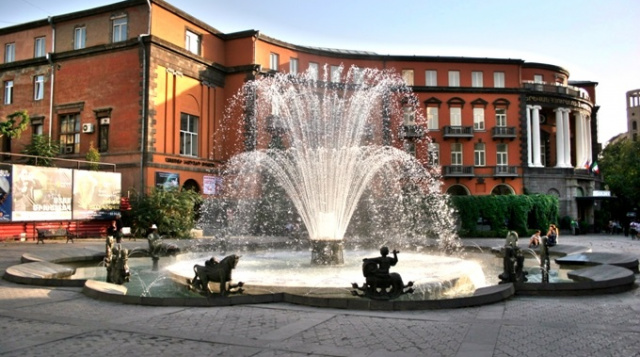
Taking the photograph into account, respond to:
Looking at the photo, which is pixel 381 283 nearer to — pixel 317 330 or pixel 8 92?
pixel 317 330

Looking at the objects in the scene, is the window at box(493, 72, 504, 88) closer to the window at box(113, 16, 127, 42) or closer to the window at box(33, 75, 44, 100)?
the window at box(113, 16, 127, 42)

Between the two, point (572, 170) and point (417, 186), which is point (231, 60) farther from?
point (572, 170)

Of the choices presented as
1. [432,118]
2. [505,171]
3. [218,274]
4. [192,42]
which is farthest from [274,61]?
[218,274]

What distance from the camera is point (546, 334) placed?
6.71 meters

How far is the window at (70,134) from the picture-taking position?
32875mm

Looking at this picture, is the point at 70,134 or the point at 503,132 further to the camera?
the point at 503,132

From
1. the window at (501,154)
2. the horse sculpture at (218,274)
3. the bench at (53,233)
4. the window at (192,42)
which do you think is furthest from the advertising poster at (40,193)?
the window at (501,154)

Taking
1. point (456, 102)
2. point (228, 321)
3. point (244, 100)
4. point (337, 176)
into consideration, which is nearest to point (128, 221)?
point (244, 100)

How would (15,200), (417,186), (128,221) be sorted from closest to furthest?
1. (15,200)
2. (128,221)
3. (417,186)

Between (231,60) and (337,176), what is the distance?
2416cm

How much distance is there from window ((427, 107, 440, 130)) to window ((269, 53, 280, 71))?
17803 mm

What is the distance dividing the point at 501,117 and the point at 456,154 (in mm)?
5918

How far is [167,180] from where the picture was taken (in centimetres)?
3083

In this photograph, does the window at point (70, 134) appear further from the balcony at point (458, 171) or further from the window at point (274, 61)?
the balcony at point (458, 171)
